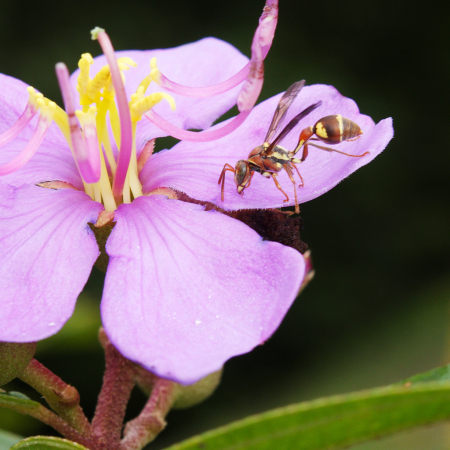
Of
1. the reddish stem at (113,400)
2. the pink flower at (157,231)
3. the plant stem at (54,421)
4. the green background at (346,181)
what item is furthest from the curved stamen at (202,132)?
the green background at (346,181)

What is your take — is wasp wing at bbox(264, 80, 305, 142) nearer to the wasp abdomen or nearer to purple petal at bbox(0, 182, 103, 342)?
the wasp abdomen

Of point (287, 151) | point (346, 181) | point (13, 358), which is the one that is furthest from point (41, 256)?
point (346, 181)

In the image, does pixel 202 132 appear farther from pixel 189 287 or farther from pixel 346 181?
pixel 346 181

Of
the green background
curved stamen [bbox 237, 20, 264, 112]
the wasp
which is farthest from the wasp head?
the green background

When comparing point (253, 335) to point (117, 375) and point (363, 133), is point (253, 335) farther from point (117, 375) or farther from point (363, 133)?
point (363, 133)

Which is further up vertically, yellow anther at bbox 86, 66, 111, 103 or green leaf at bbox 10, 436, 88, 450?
yellow anther at bbox 86, 66, 111, 103

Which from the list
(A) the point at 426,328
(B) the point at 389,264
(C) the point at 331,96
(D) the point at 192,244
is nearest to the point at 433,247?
(B) the point at 389,264
